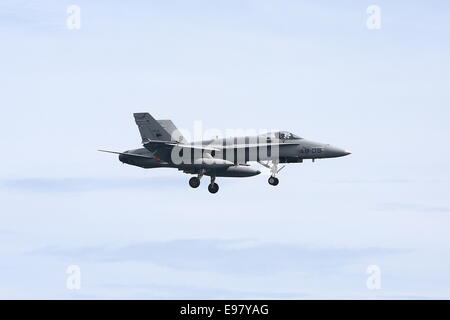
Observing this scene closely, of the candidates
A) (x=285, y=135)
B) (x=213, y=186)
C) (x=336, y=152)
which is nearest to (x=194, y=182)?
(x=213, y=186)

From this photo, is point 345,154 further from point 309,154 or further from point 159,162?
point 159,162

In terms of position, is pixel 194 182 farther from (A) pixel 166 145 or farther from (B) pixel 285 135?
(B) pixel 285 135

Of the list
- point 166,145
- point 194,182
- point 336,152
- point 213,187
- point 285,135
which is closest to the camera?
point 336,152

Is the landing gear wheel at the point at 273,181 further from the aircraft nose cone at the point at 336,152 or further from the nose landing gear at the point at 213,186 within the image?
the nose landing gear at the point at 213,186

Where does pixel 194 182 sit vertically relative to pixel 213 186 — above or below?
above

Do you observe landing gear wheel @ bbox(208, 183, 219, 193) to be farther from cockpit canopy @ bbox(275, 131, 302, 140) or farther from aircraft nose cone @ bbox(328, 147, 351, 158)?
aircraft nose cone @ bbox(328, 147, 351, 158)

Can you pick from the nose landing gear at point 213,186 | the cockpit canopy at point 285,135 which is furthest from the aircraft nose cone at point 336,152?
the nose landing gear at point 213,186

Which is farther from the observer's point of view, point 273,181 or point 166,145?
point 166,145

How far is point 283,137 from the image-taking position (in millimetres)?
85938

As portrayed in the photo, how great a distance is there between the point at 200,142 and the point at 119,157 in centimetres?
759

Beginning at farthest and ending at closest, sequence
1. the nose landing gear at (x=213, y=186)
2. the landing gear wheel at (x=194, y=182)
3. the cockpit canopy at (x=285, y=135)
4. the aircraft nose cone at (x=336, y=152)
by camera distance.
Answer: the nose landing gear at (x=213, y=186) < the landing gear wheel at (x=194, y=182) < the cockpit canopy at (x=285, y=135) < the aircraft nose cone at (x=336, y=152)

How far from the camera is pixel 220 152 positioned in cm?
8669

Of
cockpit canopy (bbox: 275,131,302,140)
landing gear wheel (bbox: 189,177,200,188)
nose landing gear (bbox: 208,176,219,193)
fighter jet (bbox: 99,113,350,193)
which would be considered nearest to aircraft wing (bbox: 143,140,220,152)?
fighter jet (bbox: 99,113,350,193)

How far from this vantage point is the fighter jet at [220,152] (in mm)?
85500
